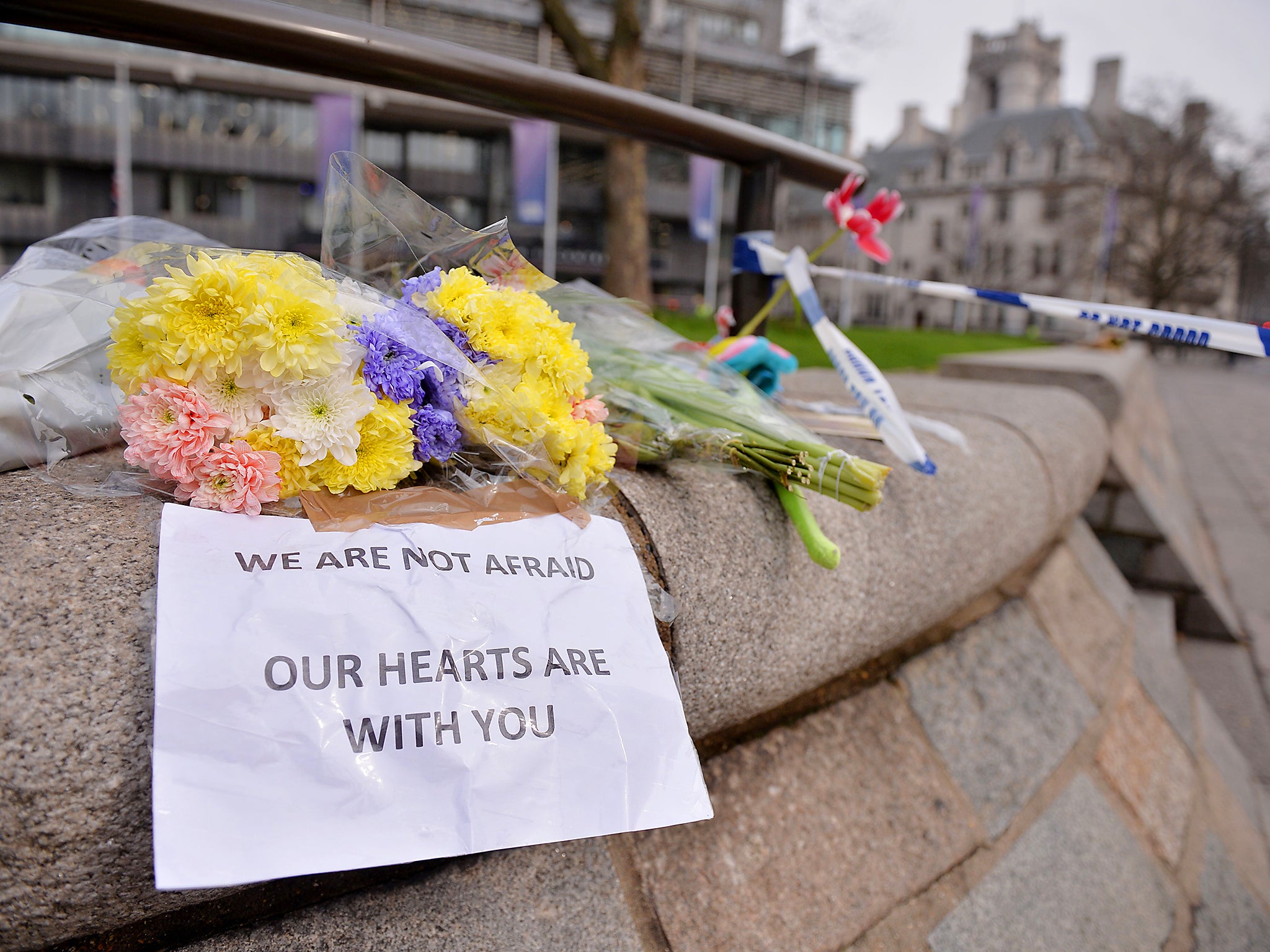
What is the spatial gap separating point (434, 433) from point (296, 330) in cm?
24

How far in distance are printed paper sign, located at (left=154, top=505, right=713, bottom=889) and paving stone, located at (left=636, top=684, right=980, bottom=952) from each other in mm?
314

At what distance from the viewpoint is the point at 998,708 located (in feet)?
6.37

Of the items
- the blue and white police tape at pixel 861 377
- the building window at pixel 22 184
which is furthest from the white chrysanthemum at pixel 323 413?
the building window at pixel 22 184

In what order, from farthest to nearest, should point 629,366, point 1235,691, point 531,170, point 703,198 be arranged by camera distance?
1. point 703,198
2. point 531,170
3. point 1235,691
4. point 629,366

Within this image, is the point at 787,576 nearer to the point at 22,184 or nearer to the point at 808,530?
the point at 808,530

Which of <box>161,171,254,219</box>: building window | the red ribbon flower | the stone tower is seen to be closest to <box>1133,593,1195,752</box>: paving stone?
the red ribbon flower

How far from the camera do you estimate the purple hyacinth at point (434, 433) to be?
1.12m

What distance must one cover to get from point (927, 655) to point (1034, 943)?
2.03ft

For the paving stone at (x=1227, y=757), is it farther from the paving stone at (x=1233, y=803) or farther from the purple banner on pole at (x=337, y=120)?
the purple banner on pole at (x=337, y=120)

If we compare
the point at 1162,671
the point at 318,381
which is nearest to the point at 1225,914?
the point at 1162,671

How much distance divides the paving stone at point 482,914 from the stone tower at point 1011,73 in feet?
259

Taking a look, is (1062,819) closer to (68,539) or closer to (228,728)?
(228,728)

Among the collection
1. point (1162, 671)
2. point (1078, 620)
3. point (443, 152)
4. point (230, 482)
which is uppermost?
point (443, 152)

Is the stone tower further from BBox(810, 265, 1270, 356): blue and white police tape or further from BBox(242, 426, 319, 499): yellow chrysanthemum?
BBox(242, 426, 319, 499): yellow chrysanthemum
